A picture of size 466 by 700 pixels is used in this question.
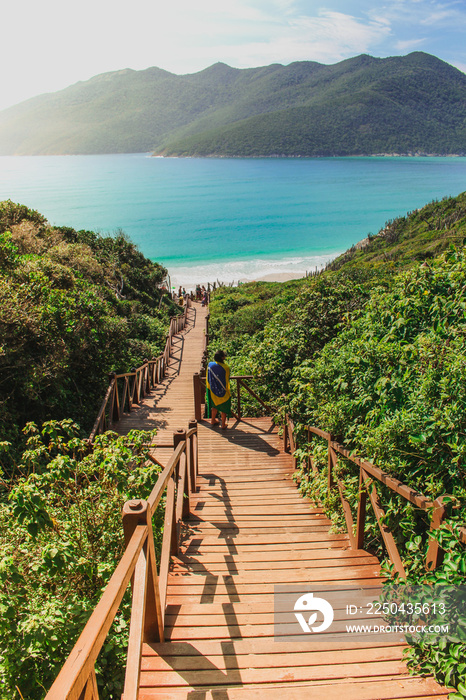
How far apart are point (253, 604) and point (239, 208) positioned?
94.5 metres

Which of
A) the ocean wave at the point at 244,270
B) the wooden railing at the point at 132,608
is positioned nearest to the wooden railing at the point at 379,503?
the wooden railing at the point at 132,608

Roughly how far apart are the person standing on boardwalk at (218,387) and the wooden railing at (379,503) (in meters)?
2.39

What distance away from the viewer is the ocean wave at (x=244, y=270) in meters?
44.1

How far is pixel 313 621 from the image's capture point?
2688 millimetres

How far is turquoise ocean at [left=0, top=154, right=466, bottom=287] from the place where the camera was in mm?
53812

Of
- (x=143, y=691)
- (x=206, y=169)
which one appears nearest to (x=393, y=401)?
(x=143, y=691)

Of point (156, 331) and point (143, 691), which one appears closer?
point (143, 691)

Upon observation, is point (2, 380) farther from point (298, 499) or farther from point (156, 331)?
point (156, 331)

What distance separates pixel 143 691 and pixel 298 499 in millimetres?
3022

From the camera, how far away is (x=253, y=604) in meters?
2.86

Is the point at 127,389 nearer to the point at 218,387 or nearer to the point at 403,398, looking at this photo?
the point at 218,387

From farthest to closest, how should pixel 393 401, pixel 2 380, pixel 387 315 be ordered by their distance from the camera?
pixel 2 380 < pixel 387 315 < pixel 393 401

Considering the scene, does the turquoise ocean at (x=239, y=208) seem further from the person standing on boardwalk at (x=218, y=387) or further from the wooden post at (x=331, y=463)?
the wooden post at (x=331, y=463)

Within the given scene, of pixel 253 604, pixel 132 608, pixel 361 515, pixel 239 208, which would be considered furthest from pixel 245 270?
pixel 239 208
